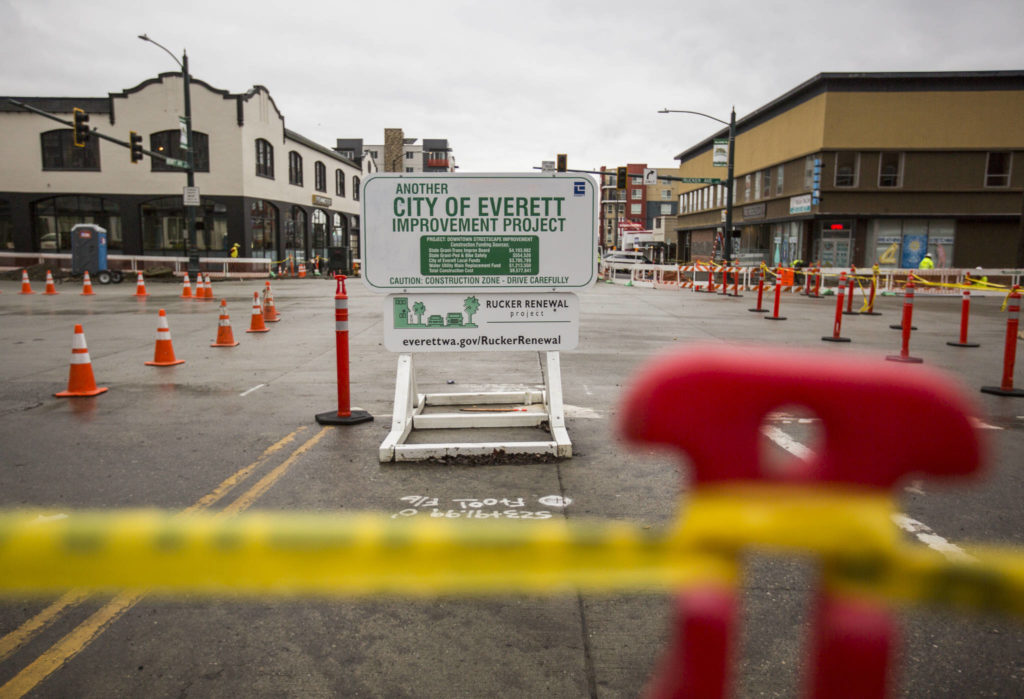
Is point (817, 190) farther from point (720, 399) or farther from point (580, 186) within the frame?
point (720, 399)

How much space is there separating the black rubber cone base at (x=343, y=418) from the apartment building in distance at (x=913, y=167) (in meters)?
34.3

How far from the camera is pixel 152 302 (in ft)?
73.5

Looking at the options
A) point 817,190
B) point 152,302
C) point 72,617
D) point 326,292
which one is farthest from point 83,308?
point 817,190

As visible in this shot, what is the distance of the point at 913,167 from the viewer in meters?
38.8

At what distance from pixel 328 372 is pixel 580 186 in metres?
5.23

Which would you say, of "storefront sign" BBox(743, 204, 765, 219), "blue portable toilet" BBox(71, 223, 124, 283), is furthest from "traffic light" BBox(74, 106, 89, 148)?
"storefront sign" BBox(743, 204, 765, 219)

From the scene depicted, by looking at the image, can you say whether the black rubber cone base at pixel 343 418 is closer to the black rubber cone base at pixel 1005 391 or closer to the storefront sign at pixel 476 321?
the storefront sign at pixel 476 321

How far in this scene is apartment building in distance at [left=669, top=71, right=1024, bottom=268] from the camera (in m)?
37.8

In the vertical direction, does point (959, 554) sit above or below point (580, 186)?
below

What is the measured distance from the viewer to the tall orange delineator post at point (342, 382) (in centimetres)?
722

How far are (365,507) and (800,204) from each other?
40.7 m

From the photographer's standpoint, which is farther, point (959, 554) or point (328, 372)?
point (328, 372)

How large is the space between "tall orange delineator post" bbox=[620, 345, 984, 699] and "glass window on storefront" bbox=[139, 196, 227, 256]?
1678 inches

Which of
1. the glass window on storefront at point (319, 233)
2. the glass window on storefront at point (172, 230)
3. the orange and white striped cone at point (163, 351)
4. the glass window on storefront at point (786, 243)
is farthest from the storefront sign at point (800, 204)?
the orange and white striped cone at point (163, 351)
